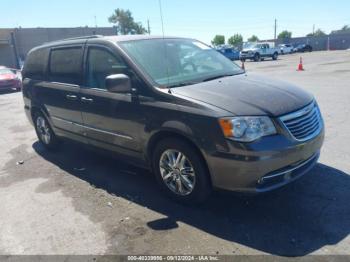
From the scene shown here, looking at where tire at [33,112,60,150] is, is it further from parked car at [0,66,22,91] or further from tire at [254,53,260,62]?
tire at [254,53,260,62]

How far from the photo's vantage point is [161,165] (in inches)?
158

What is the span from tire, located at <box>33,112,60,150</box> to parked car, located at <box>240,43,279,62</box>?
32624 mm

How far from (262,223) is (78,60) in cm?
339

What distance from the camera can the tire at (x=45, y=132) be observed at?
624 cm

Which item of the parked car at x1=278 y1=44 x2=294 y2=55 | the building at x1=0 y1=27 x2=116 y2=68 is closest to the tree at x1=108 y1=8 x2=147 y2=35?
the building at x1=0 y1=27 x2=116 y2=68

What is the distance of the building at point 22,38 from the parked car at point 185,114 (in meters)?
41.3

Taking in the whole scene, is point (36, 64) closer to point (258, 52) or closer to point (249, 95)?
point (249, 95)

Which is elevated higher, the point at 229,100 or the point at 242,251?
the point at 229,100

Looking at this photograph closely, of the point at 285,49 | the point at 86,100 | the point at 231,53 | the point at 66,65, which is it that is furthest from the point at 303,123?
the point at 285,49

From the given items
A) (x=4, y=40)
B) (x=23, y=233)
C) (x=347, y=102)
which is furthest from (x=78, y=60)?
(x=4, y=40)

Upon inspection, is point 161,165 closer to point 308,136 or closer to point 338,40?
point 308,136

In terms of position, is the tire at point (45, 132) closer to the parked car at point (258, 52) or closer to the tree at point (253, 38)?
the parked car at point (258, 52)

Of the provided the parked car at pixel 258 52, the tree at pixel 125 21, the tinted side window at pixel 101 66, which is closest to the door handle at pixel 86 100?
the tinted side window at pixel 101 66

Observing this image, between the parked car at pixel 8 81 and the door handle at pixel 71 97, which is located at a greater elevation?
the door handle at pixel 71 97
